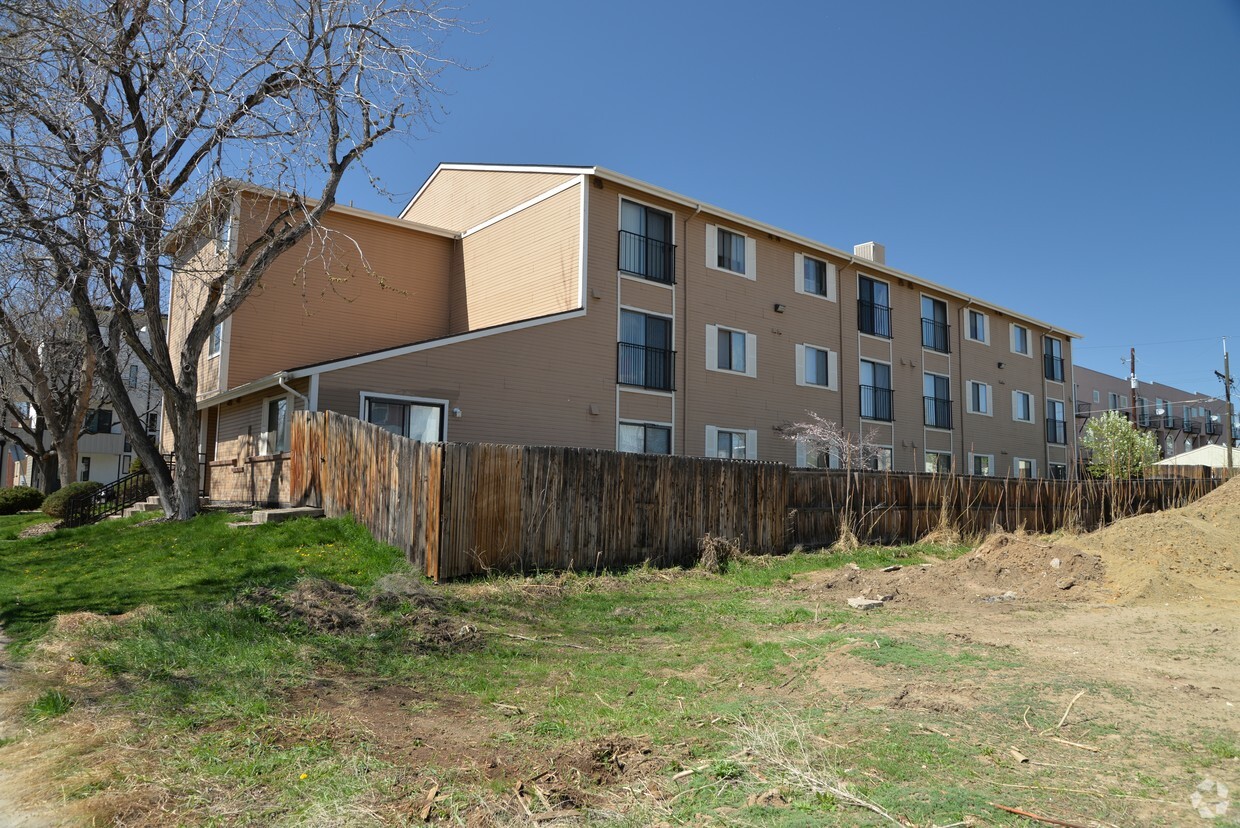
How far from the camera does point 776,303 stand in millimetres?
24000

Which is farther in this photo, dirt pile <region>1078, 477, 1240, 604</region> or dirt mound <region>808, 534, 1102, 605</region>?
dirt mound <region>808, 534, 1102, 605</region>

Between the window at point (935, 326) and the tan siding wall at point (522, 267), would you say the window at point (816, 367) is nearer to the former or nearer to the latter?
the window at point (935, 326)

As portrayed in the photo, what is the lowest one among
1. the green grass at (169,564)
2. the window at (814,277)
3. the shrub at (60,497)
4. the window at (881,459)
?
the green grass at (169,564)

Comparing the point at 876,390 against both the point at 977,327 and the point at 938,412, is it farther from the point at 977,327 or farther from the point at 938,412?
the point at 977,327

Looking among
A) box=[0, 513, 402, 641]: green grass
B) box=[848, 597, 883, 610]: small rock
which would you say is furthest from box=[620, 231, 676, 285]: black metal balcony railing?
box=[848, 597, 883, 610]: small rock

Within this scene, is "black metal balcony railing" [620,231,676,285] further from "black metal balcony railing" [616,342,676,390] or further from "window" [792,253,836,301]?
"window" [792,253,836,301]

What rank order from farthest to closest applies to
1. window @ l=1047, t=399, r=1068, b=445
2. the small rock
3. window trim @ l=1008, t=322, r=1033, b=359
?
window @ l=1047, t=399, r=1068, b=445
window trim @ l=1008, t=322, r=1033, b=359
the small rock

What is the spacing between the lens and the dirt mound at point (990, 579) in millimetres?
10547

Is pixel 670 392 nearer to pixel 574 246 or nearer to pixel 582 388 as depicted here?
pixel 582 388

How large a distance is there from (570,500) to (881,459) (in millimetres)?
16750

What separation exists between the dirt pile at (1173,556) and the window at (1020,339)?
65.1 ft

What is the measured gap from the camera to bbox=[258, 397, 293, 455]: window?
56.5 ft

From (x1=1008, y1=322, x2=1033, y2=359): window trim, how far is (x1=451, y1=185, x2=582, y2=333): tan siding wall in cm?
2166

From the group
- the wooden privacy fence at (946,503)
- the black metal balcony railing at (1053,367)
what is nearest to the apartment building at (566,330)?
the wooden privacy fence at (946,503)
